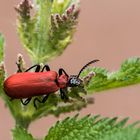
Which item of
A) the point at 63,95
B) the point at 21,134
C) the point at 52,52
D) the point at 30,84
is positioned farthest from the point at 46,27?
the point at 21,134

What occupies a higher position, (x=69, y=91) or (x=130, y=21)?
(x=130, y=21)

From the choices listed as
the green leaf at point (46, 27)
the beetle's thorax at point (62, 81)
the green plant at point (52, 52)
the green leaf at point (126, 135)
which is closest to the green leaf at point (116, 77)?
the green plant at point (52, 52)

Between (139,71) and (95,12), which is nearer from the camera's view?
(139,71)

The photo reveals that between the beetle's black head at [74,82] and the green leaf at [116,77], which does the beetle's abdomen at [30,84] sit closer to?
the beetle's black head at [74,82]

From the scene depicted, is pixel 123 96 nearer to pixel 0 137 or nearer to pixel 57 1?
pixel 0 137

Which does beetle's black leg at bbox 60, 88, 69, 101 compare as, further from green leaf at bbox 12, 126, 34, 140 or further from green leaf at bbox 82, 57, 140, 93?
green leaf at bbox 12, 126, 34, 140

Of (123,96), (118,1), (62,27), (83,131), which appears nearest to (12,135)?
(83,131)

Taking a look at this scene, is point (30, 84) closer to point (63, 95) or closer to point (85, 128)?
point (63, 95)
